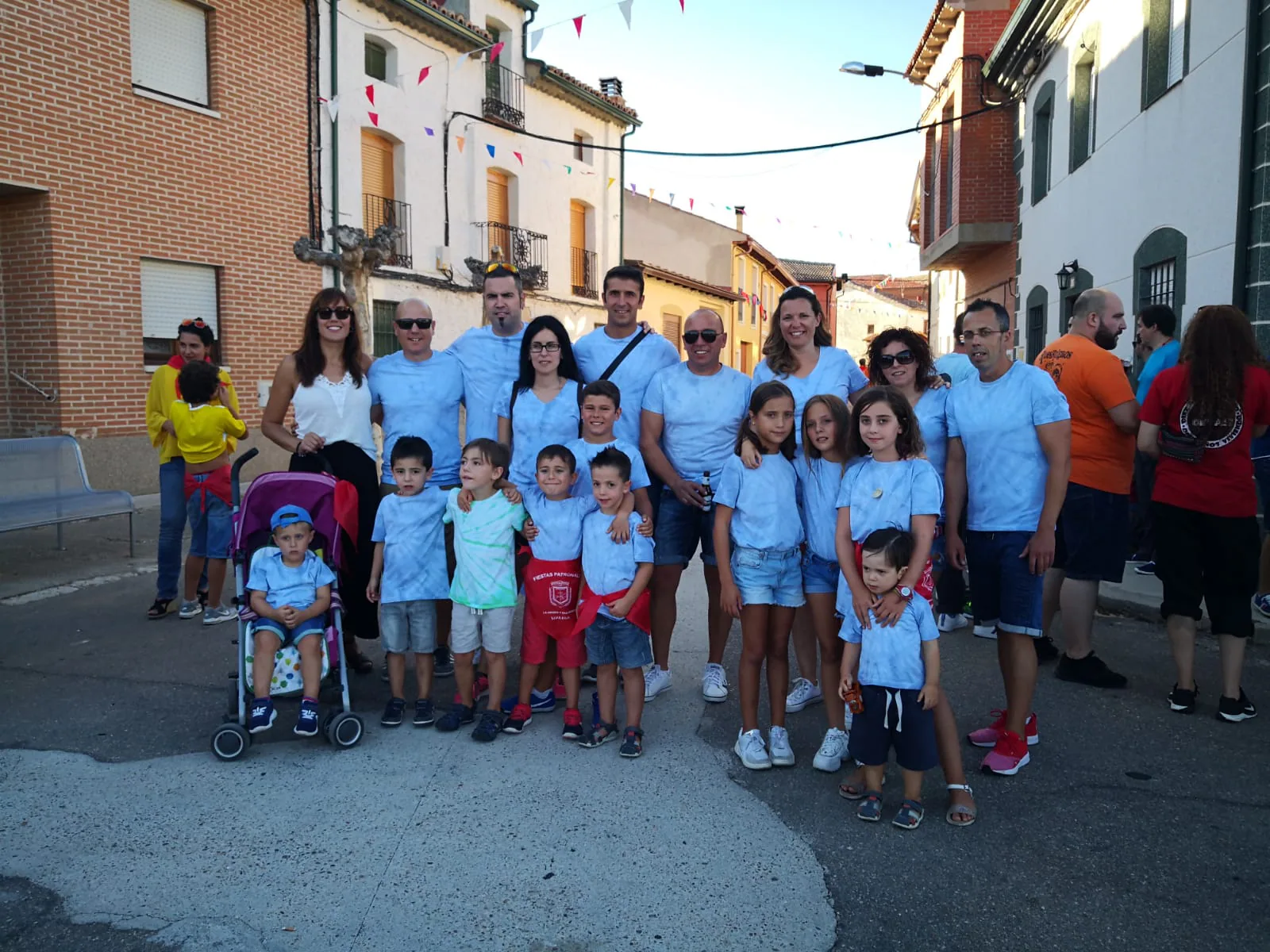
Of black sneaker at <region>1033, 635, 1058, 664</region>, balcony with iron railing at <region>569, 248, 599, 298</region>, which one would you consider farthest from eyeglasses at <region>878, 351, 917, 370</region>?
balcony with iron railing at <region>569, 248, 599, 298</region>

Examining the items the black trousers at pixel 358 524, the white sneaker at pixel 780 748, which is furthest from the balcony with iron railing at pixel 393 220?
the white sneaker at pixel 780 748

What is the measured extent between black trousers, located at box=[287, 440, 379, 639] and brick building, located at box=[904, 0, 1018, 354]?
13167 millimetres

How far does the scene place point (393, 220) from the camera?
16.9 metres

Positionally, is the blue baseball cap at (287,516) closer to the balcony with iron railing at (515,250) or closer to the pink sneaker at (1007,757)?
the pink sneaker at (1007,757)

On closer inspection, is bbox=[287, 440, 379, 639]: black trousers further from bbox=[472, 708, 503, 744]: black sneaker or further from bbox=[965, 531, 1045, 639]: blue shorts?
bbox=[965, 531, 1045, 639]: blue shorts

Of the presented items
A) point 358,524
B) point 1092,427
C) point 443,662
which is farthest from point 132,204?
point 1092,427

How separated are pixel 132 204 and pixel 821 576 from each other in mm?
10946

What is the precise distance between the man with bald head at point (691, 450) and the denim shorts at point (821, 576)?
1.65 feet

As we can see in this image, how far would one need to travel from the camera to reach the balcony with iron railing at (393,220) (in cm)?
1630

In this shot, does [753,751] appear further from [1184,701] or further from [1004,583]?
[1184,701]

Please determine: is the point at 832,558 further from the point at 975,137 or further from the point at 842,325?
the point at 842,325


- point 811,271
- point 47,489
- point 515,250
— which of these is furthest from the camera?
point 811,271

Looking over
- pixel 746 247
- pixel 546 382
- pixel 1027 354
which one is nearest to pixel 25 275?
pixel 546 382

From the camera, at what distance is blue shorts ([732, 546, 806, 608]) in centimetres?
370
